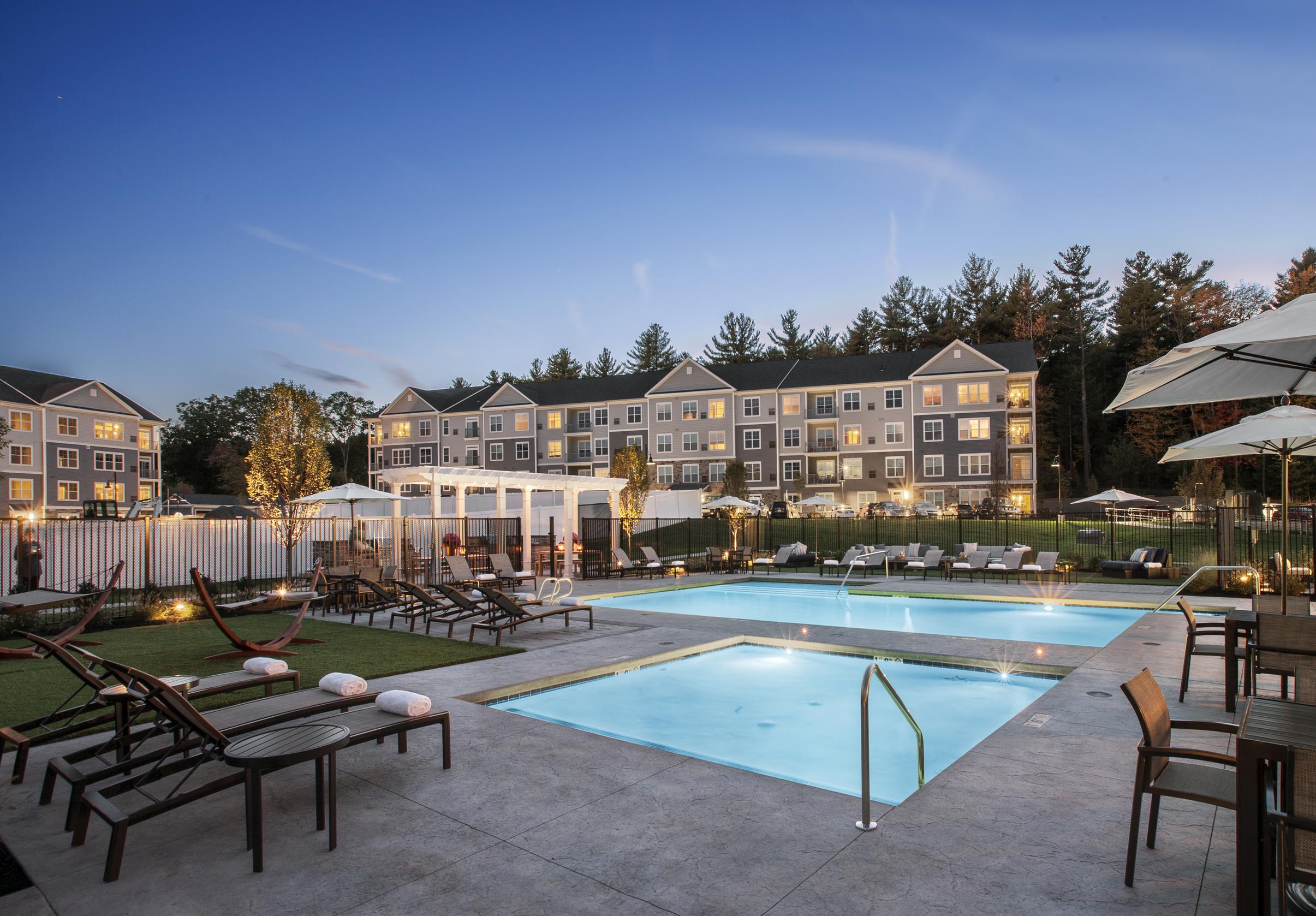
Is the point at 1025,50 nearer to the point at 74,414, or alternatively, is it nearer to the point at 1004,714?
the point at 1004,714

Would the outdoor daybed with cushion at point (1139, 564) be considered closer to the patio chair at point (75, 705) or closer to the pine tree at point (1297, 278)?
the patio chair at point (75, 705)

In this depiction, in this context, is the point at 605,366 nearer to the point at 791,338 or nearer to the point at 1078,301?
the point at 791,338

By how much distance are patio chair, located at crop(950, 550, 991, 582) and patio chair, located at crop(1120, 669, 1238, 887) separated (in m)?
15.9

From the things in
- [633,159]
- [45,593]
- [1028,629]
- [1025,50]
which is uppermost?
[633,159]

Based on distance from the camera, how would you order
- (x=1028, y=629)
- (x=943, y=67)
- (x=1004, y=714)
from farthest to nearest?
(x=943, y=67), (x=1028, y=629), (x=1004, y=714)

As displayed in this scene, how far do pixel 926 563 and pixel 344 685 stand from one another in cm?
1738

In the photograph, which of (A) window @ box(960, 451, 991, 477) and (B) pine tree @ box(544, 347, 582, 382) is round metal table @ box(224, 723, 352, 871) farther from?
(B) pine tree @ box(544, 347, 582, 382)

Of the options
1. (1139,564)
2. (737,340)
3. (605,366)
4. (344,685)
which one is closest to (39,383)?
(605,366)

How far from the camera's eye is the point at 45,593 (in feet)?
33.2

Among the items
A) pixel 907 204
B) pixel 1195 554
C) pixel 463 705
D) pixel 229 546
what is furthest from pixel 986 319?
pixel 463 705

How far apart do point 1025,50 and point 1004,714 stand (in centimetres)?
1618

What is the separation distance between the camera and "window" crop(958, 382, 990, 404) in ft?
145

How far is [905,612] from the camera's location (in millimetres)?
14602

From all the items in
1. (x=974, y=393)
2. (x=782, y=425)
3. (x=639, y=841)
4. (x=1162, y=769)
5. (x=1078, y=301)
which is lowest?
(x=639, y=841)
